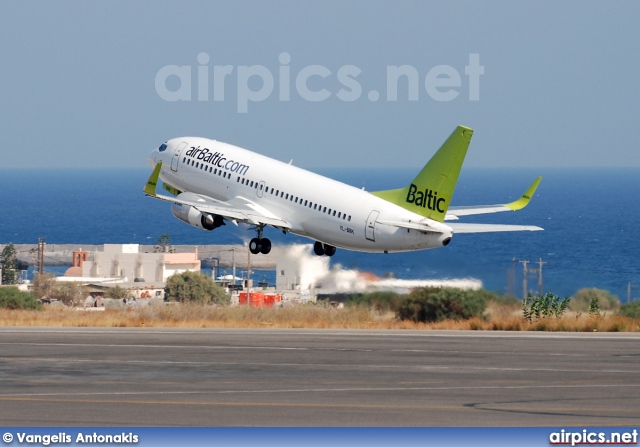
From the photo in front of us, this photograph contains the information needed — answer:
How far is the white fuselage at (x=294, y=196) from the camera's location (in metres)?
59.6

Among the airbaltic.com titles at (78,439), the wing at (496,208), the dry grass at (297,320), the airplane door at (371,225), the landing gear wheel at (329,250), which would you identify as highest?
the wing at (496,208)

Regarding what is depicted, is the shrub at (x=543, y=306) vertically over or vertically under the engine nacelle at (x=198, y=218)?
under

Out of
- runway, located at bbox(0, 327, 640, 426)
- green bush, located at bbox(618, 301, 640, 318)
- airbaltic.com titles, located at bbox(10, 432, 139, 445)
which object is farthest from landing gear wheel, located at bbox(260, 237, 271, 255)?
airbaltic.com titles, located at bbox(10, 432, 139, 445)

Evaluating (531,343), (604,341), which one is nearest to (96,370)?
(531,343)

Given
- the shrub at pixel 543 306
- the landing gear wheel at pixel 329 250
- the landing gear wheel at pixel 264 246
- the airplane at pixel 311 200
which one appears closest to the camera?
the airplane at pixel 311 200

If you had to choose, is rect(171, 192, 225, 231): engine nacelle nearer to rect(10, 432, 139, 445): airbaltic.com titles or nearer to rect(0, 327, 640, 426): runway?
rect(0, 327, 640, 426): runway

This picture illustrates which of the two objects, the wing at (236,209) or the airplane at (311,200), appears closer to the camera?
the airplane at (311,200)

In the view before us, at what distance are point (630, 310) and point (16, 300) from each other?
39115mm

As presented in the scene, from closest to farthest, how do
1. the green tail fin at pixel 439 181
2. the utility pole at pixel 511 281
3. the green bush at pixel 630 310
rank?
the green tail fin at pixel 439 181 < the utility pole at pixel 511 281 < the green bush at pixel 630 310

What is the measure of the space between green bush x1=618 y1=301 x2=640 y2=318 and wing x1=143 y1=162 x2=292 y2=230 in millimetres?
16994

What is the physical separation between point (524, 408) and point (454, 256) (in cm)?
3108

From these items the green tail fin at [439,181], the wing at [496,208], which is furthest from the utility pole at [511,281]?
the green tail fin at [439,181]

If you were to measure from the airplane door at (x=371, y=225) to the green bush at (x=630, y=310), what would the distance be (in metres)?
13.6

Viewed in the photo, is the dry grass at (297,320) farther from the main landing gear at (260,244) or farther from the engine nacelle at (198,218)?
the engine nacelle at (198,218)
